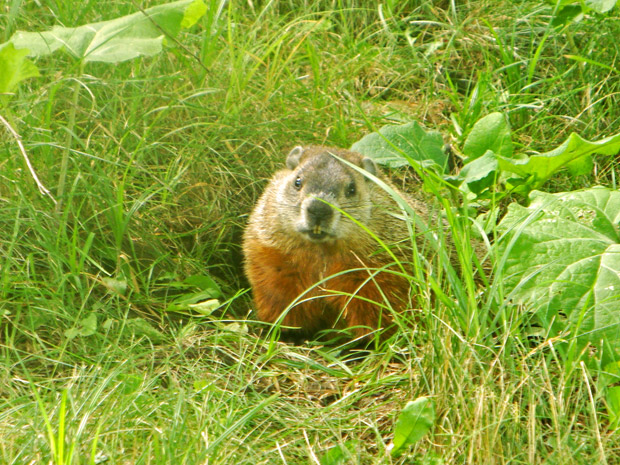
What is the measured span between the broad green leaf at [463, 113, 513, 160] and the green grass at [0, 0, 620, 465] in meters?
0.34

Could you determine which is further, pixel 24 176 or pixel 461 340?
pixel 24 176

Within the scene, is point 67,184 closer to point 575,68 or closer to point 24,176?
point 24,176

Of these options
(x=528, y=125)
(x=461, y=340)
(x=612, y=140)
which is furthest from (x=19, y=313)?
(x=528, y=125)

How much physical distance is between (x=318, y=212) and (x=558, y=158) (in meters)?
1.23

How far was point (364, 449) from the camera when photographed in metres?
3.03

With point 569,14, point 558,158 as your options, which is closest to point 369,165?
point 558,158

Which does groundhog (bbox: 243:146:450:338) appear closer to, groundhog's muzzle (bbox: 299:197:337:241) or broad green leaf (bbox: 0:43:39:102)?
groundhog's muzzle (bbox: 299:197:337:241)

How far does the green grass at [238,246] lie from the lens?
2863 mm

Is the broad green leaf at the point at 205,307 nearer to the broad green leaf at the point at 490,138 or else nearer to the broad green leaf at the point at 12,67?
the broad green leaf at the point at 12,67

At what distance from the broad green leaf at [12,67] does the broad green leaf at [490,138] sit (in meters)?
2.26

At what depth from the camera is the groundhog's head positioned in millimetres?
4008

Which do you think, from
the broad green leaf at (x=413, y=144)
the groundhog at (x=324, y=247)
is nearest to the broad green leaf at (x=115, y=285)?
the groundhog at (x=324, y=247)

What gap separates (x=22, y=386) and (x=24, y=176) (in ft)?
3.99

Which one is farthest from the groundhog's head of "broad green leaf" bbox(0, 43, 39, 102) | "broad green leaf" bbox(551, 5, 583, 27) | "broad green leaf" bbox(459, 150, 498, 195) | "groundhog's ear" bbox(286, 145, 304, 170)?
"broad green leaf" bbox(551, 5, 583, 27)
